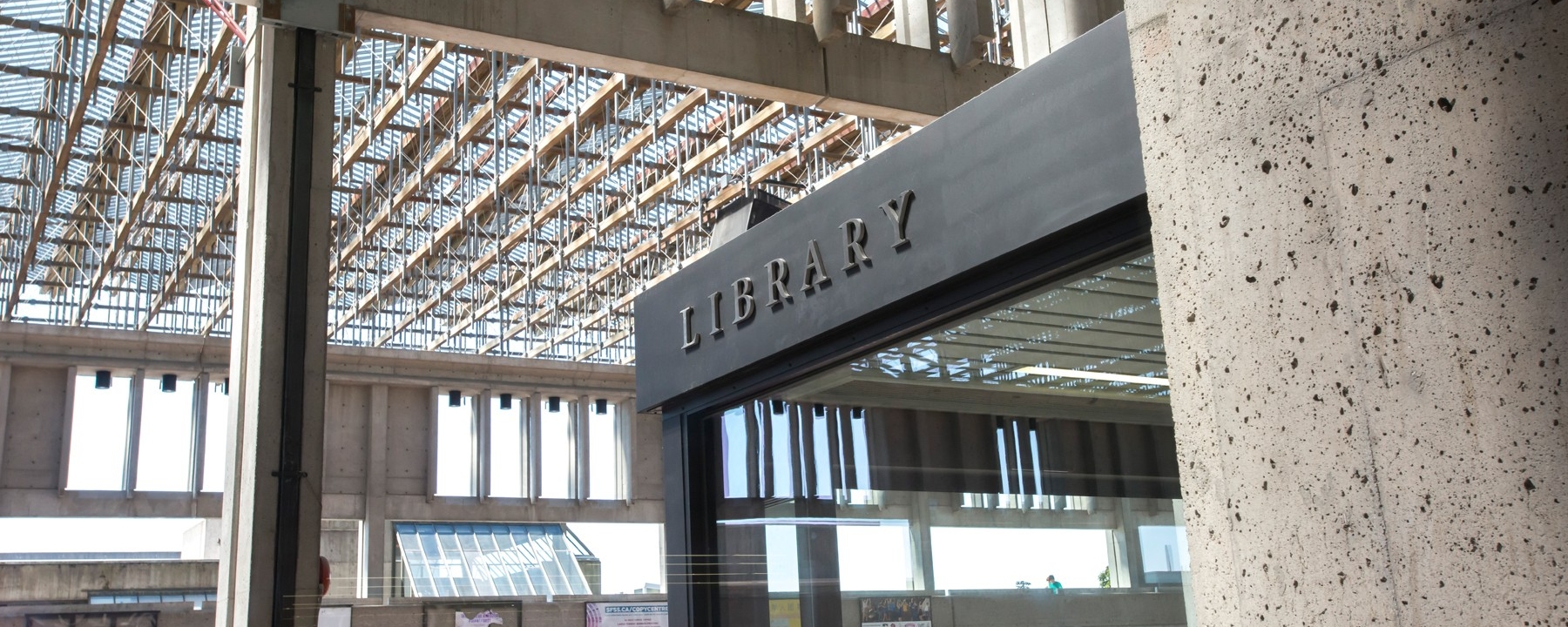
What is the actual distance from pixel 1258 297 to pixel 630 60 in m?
9.47

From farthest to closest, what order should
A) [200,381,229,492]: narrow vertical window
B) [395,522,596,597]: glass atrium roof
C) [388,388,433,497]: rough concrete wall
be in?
[388,388,433,497]: rough concrete wall → [395,522,596,597]: glass atrium roof → [200,381,229,492]: narrow vertical window

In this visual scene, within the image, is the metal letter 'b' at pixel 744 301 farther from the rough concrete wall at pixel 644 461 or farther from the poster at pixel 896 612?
the rough concrete wall at pixel 644 461

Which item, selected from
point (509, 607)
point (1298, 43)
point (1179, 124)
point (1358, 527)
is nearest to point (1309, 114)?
point (1298, 43)

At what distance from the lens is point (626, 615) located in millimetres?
27047

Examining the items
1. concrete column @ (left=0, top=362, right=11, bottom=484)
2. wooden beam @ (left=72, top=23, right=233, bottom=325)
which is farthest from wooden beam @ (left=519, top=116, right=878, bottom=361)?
concrete column @ (left=0, top=362, right=11, bottom=484)

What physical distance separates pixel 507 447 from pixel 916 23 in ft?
84.9

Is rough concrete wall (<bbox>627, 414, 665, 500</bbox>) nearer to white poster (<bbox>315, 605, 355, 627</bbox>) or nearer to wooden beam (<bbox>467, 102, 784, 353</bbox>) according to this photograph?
wooden beam (<bbox>467, 102, 784, 353</bbox>)

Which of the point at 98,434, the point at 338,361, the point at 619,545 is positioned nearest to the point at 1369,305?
the point at 338,361

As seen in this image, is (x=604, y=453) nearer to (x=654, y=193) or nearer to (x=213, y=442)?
(x=213, y=442)

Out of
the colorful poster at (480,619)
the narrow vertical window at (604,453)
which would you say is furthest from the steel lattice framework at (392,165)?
the colorful poster at (480,619)

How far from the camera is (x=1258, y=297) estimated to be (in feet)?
5.65

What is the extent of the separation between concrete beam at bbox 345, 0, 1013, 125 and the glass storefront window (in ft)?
16.7

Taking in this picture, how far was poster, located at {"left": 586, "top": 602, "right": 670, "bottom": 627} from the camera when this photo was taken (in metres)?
26.4

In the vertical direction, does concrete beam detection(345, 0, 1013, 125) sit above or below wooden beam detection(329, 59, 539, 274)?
below
